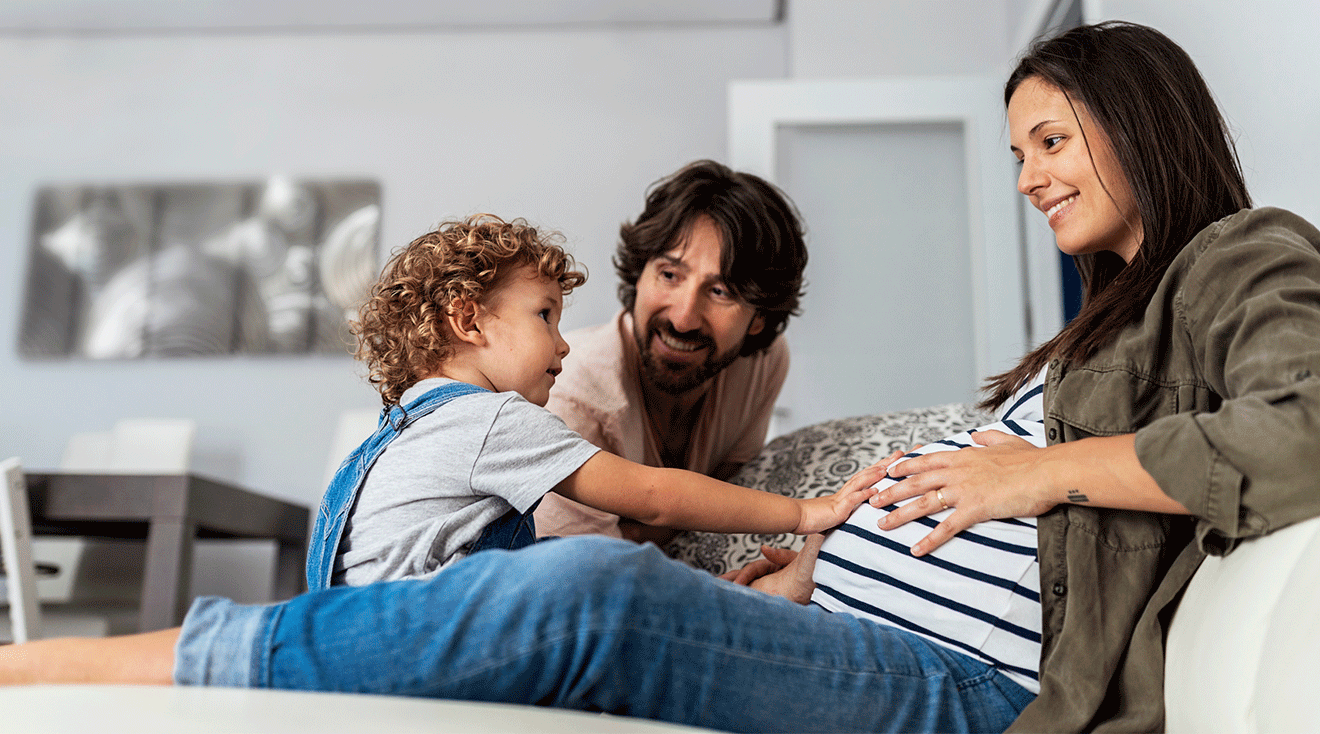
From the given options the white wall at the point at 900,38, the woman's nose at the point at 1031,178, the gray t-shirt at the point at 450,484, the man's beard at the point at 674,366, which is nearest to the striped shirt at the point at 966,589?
the gray t-shirt at the point at 450,484

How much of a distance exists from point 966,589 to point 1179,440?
24 cm

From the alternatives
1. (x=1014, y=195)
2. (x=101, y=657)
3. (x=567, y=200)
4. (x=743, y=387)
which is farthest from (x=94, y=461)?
(x=1014, y=195)

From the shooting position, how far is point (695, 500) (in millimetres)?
1088

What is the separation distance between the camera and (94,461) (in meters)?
3.38

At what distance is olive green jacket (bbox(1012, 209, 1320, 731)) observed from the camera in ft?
2.44

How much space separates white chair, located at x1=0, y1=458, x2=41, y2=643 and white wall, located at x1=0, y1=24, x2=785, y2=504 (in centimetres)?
154

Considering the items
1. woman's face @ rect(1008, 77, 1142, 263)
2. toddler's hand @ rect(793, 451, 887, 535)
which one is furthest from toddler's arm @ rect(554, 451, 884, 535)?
woman's face @ rect(1008, 77, 1142, 263)

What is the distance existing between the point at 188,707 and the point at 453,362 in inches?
25.3

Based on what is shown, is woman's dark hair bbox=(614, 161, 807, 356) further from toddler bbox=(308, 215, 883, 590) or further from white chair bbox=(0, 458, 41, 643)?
white chair bbox=(0, 458, 41, 643)

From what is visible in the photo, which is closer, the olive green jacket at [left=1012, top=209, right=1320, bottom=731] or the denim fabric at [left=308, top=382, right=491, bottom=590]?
the olive green jacket at [left=1012, top=209, right=1320, bottom=731]

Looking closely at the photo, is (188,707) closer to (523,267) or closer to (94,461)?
(523,267)

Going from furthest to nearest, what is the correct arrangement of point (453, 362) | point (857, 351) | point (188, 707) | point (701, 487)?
point (857, 351), point (453, 362), point (701, 487), point (188, 707)

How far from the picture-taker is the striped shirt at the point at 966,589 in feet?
2.98

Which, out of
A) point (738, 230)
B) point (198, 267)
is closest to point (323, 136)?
point (198, 267)
